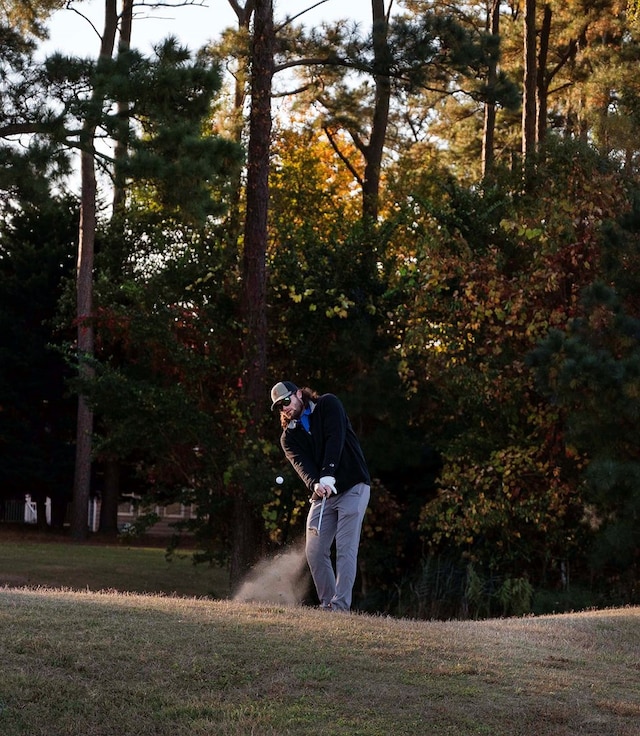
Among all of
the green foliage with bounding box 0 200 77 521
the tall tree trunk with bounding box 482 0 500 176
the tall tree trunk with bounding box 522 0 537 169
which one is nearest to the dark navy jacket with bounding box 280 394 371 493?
the tall tree trunk with bounding box 522 0 537 169

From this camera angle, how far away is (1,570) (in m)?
24.5

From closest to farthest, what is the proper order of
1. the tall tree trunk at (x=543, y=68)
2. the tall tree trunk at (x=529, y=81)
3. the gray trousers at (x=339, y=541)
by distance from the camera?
1. the gray trousers at (x=339, y=541)
2. the tall tree trunk at (x=529, y=81)
3. the tall tree trunk at (x=543, y=68)

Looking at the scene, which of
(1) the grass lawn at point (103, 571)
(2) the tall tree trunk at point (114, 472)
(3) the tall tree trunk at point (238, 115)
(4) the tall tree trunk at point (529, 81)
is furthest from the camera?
(2) the tall tree trunk at point (114, 472)

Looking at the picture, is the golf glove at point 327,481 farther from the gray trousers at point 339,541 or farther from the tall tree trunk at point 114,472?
the tall tree trunk at point 114,472

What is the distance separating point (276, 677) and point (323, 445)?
3.11m

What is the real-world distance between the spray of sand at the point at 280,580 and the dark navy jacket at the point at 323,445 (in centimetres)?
864

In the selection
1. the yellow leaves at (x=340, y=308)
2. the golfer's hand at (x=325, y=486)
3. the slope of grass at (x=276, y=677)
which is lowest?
the slope of grass at (x=276, y=677)

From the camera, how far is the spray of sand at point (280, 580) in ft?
65.2

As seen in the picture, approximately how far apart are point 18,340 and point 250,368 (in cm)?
1598

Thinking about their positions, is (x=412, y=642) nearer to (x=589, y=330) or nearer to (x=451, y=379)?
(x=589, y=330)

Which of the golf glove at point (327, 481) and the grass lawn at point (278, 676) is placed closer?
the grass lawn at point (278, 676)

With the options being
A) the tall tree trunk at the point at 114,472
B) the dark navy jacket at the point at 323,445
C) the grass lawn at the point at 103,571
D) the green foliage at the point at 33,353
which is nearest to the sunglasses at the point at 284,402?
the dark navy jacket at the point at 323,445

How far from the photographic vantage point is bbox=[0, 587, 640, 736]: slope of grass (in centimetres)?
748

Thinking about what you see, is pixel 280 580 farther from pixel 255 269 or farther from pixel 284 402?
pixel 284 402
